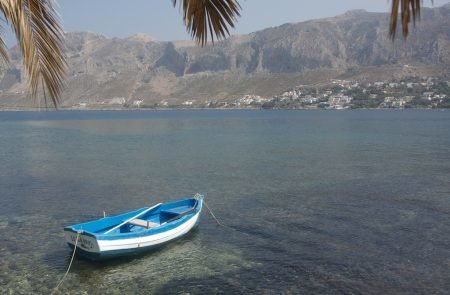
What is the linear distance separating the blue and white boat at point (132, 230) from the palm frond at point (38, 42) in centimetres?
1250

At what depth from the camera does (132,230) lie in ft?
58.0

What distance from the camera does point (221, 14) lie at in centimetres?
357

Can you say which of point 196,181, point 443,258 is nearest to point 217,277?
point 443,258

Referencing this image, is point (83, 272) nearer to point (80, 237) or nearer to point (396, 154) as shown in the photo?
point (80, 237)

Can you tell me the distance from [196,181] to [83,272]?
1738 centimetres

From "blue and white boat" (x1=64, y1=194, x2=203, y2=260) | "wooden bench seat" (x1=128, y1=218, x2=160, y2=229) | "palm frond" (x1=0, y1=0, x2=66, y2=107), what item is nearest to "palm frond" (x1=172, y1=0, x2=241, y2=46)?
"palm frond" (x1=0, y1=0, x2=66, y2=107)

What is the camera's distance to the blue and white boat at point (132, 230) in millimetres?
15520

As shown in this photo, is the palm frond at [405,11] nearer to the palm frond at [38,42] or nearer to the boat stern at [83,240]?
the palm frond at [38,42]

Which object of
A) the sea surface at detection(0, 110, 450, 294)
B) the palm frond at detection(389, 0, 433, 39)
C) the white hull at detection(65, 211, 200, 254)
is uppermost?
the palm frond at detection(389, 0, 433, 39)

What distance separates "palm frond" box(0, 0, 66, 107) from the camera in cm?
333

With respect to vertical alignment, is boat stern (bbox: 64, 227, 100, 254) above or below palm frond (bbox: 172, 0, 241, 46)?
below

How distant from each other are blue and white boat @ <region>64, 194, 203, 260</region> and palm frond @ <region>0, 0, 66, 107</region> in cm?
1250

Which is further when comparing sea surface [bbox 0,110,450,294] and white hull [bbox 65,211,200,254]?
white hull [bbox 65,211,200,254]

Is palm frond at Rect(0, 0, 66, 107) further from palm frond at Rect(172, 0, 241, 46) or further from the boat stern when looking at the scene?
the boat stern
